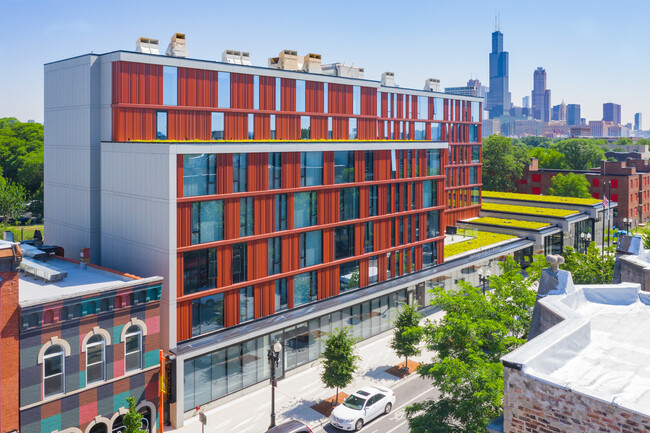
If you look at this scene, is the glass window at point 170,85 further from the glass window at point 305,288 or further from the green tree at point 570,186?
the green tree at point 570,186

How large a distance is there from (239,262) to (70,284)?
9114mm

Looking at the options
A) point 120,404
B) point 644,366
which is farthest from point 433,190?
point 644,366

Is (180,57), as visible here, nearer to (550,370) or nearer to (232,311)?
(232,311)

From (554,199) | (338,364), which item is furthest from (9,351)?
(554,199)

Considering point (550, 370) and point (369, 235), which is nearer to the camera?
point (550, 370)

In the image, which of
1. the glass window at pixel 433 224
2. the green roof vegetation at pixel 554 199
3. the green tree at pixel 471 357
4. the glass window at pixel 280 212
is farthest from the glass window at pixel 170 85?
the green roof vegetation at pixel 554 199

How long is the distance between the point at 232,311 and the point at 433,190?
22.0m

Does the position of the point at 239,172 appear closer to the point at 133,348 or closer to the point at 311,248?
the point at 311,248

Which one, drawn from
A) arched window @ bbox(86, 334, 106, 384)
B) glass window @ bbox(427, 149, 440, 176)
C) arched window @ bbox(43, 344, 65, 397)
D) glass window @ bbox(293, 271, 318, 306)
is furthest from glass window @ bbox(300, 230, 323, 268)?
arched window @ bbox(43, 344, 65, 397)

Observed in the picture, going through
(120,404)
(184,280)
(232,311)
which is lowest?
(120,404)

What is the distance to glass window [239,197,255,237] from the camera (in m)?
32.7

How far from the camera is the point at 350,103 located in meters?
45.0

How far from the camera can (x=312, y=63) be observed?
140ft

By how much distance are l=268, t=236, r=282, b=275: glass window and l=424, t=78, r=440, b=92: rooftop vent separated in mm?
37571
